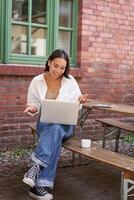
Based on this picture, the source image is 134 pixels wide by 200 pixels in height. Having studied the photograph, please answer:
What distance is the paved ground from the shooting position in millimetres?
4199

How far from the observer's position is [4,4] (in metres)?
5.98

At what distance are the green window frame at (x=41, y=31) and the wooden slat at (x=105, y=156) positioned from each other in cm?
225

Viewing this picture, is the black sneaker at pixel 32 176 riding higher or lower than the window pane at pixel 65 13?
lower

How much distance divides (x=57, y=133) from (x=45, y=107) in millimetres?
307

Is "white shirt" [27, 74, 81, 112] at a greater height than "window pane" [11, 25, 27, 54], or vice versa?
"window pane" [11, 25, 27, 54]

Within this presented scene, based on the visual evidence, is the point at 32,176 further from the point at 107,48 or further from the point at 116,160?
the point at 107,48

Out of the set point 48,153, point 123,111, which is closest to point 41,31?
point 123,111

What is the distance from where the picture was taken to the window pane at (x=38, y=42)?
641 cm

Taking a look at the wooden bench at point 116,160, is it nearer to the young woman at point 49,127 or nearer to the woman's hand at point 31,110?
the young woman at point 49,127

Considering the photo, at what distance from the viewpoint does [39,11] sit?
6.43 m

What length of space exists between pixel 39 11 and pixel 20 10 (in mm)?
348

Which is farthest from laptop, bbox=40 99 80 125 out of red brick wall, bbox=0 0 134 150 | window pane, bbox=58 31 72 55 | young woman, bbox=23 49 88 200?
window pane, bbox=58 31 72 55

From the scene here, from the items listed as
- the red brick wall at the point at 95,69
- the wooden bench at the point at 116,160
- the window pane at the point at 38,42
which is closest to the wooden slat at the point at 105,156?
the wooden bench at the point at 116,160

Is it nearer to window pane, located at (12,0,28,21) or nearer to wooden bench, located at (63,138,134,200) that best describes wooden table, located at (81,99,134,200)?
wooden bench, located at (63,138,134,200)
